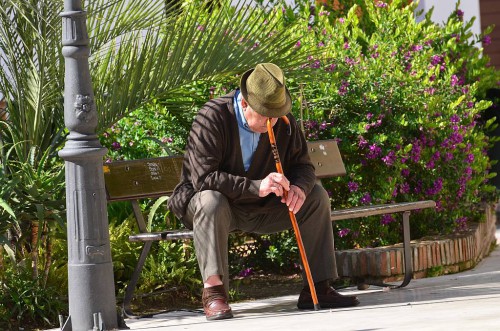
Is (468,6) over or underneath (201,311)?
over

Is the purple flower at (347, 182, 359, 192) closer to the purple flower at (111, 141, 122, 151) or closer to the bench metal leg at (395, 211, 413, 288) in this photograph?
the bench metal leg at (395, 211, 413, 288)

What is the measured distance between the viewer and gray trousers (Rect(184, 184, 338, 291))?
5512 mm

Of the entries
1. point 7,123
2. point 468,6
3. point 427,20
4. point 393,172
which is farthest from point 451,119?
point 468,6

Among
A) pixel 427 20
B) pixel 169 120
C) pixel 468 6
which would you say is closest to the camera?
pixel 169 120

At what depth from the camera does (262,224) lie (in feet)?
19.2

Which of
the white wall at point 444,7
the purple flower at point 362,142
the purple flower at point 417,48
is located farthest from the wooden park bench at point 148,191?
the white wall at point 444,7

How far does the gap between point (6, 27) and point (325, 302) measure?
2.33 m

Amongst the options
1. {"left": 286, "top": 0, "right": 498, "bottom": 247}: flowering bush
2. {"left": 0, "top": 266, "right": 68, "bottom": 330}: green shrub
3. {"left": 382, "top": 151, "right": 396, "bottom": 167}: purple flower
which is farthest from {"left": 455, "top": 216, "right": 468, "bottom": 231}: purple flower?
{"left": 0, "top": 266, "right": 68, "bottom": 330}: green shrub

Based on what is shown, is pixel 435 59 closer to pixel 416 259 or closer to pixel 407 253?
pixel 416 259

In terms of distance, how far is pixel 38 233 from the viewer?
604cm

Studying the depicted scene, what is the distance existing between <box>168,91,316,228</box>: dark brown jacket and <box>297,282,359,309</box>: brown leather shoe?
462 millimetres

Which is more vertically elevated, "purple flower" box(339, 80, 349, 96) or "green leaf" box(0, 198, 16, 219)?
"purple flower" box(339, 80, 349, 96)

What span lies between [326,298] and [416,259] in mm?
1326

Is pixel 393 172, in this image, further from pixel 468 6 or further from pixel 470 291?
pixel 468 6
